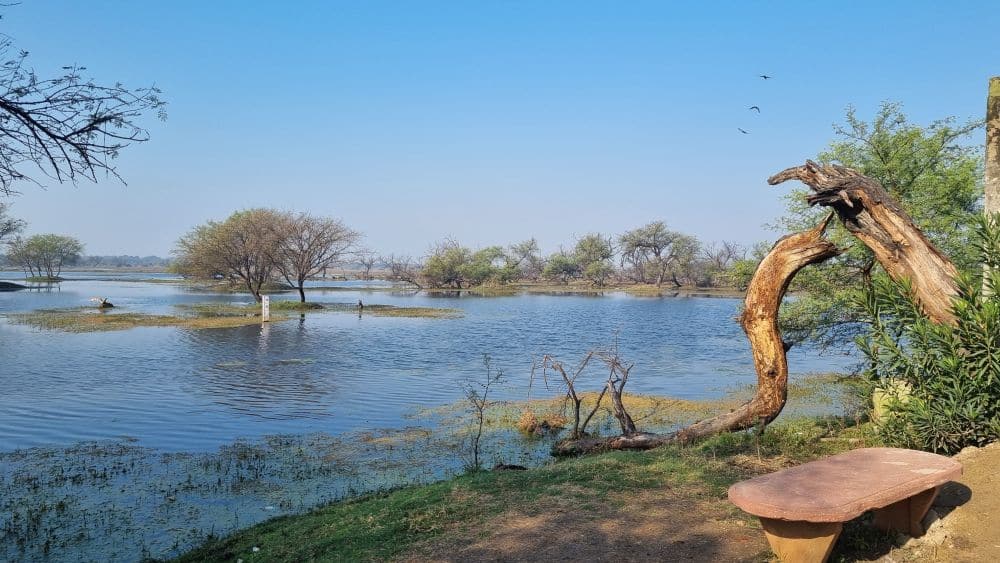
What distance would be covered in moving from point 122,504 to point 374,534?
468 centimetres

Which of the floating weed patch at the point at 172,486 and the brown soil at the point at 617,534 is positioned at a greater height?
the brown soil at the point at 617,534

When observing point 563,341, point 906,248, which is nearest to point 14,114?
point 906,248

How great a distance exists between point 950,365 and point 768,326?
2693 millimetres

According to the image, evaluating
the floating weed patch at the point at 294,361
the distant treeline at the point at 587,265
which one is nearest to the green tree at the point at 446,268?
the distant treeline at the point at 587,265

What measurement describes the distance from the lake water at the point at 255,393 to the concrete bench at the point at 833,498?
610 cm

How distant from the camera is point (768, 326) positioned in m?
8.21

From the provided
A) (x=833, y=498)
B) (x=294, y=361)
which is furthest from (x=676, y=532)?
(x=294, y=361)

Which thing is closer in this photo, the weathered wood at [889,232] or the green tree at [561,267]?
the weathered wood at [889,232]

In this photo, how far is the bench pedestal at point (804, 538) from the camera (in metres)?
4.11

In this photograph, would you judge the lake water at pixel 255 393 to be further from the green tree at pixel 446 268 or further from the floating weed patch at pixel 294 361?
the green tree at pixel 446 268

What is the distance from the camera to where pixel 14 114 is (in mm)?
4215

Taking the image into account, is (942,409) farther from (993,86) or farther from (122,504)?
(122,504)

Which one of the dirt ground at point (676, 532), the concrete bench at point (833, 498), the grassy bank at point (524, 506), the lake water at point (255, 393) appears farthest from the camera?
the lake water at point (255, 393)

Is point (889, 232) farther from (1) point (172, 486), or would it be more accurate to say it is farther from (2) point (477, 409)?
(1) point (172, 486)
